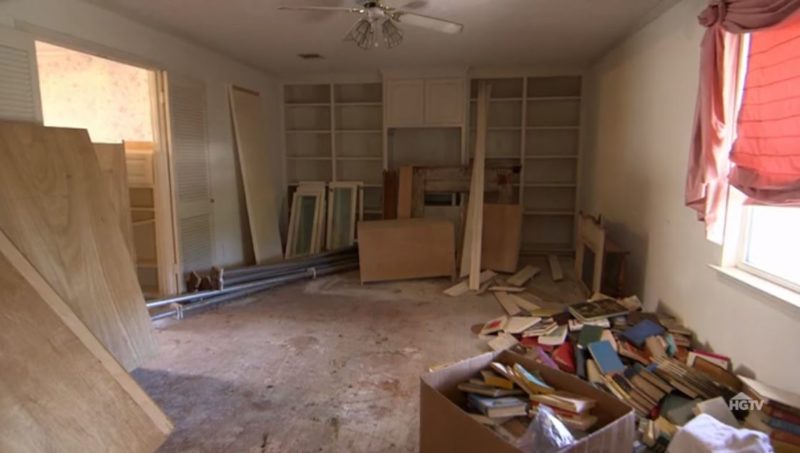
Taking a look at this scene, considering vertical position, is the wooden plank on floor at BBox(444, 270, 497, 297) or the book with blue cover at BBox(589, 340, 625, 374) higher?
the book with blue cover at BBox(589, 340, 625, 374)

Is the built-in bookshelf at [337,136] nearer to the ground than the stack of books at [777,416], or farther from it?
farther from it

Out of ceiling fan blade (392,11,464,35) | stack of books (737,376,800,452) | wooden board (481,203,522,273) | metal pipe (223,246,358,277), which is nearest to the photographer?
stack of books (737,376,800,452)

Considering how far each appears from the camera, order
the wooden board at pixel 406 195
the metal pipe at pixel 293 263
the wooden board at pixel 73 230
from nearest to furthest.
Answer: the wooden board at pixel 73 230 < the metal pipe at pixel 293 263 < the wooden board at pixel 406 195

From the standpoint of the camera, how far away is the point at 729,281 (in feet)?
7.39

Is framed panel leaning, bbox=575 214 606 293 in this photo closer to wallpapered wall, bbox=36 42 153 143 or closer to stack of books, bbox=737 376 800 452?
stack of books, bbox=737 376 800 452

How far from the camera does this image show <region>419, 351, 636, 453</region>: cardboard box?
1320mm

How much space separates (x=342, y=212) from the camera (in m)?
5.99

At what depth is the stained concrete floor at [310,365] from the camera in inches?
84.5

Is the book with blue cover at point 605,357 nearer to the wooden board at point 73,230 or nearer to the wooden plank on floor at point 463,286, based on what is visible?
the wooden plank on floor at point 463,286

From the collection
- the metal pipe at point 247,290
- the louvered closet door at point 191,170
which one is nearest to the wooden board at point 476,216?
the metal pipe at point 247,290

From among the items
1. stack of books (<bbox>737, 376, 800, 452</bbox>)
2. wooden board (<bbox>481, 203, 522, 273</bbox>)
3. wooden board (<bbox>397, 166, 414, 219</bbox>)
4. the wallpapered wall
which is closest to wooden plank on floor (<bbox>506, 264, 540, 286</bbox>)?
wooden board (<bbox>481, 203, 522, 273</bbox>)

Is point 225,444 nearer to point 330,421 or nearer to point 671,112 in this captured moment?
point 330,421

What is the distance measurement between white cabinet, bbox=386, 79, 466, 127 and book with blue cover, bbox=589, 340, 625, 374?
3743 millimetres

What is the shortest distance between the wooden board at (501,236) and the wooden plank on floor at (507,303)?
744 millimetres
